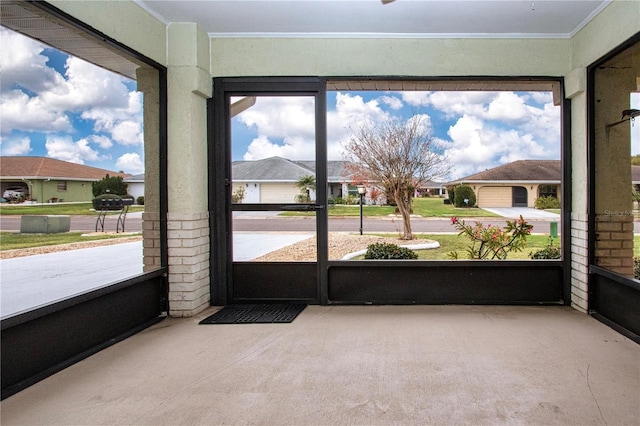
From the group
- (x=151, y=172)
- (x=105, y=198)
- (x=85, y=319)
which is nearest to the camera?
(x=85, y=319)

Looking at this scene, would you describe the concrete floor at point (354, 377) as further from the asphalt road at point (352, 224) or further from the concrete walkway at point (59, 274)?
the asphalt road at point (352, 224)

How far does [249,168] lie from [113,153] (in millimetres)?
1412

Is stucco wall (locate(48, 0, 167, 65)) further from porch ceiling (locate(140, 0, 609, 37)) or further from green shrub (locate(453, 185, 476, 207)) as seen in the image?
green shrub (locate(453, 185, 476, 207))

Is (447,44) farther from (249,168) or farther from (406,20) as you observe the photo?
(249,168)

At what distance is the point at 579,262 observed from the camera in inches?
163

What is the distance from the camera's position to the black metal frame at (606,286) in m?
3.38

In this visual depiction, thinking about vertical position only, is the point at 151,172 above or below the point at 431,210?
above

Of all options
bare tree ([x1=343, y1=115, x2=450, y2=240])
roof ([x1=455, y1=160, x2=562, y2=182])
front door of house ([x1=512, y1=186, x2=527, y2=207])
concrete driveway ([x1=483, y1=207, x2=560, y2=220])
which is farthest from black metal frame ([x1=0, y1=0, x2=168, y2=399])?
front door of house ([x1=512, y1=186, x2=527, y2=207])

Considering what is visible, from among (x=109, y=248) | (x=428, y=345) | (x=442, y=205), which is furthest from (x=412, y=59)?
(x=109, y=248)

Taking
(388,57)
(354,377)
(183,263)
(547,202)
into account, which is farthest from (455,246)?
(183,263)

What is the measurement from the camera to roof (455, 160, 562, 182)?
446 cm

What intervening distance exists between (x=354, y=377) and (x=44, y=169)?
2.40 m

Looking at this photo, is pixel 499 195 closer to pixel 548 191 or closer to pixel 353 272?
pixel 548 191

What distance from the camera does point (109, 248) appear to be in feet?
11.4
